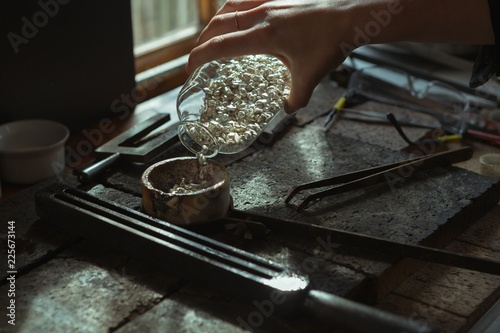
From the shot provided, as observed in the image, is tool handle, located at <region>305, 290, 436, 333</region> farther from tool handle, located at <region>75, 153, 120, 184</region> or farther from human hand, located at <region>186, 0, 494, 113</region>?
tool handle, located at <region>75, 153, 120, 184</region>

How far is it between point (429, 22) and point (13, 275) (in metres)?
0.77

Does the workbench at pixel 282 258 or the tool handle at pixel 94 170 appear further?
the tool handle at pixel 94 170

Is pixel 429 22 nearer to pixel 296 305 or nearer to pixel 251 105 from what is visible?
pixel 251 105

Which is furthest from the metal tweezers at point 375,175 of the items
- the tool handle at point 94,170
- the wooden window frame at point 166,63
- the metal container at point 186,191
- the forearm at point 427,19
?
the wooden window frame at point 166,63

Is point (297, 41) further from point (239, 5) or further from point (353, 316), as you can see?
point (353, 316)

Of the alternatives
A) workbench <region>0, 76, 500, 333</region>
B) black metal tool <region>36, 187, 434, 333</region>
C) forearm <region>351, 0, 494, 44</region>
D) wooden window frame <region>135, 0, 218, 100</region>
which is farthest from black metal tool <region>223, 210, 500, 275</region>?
wooden window frame <region>135, 0, 218, 100</region>

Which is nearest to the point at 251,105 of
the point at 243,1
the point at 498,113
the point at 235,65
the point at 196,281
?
the point at 235,65

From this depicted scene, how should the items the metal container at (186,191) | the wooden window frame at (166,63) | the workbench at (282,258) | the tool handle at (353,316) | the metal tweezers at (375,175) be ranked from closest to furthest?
the tool handle at (353,316)
the workbench at (282,258)
the metal container at (186,191)
the metal tweezers at (375,175)
the wooden window frame at (166,63)

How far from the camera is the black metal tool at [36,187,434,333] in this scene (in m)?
0.91

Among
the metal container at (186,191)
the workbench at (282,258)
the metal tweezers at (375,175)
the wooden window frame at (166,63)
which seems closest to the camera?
the workbench at (282,258)

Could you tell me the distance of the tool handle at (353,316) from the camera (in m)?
0.88

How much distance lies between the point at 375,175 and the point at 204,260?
413 millimetres

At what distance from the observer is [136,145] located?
1.44m

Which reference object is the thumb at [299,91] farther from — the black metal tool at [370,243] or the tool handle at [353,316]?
the tool handle at [353,316]
